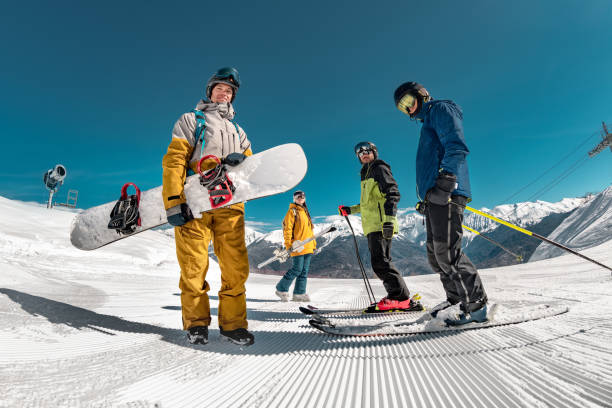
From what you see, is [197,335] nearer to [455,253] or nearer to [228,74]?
[455,253]

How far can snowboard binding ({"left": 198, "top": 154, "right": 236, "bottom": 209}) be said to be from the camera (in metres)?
2.29

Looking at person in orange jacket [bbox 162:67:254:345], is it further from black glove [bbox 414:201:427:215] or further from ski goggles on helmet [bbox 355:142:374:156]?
ski goggles on helmet [bbox 355:142:374:156]

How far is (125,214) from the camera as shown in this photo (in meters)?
2.52

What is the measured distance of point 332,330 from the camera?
238 cm

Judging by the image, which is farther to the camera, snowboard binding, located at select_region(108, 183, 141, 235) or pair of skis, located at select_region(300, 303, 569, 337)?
snowboard binding, located at select_region(108, 183, 141, 235)

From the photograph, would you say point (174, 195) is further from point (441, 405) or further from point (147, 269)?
point (147, 269)

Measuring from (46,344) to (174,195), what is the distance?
4.10 feet

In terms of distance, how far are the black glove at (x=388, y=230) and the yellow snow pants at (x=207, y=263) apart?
6.60 feet

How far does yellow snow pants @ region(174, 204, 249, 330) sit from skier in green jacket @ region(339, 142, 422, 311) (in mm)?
2026

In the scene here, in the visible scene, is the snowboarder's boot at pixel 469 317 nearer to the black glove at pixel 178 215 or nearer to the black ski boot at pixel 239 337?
the black ski boot at pixel 239 337

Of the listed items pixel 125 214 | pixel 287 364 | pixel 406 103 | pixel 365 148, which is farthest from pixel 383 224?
pixel 125 214

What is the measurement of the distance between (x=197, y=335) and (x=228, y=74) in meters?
2.45

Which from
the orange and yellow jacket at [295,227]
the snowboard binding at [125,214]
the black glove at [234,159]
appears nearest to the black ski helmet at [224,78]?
the black glove at [234,159]

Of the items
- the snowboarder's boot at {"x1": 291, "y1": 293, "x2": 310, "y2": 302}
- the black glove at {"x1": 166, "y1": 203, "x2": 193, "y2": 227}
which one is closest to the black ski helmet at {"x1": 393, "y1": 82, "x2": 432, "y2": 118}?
the black glove at {"x1": 166, "y1": 203, "x2": 193, "y2": 227}
